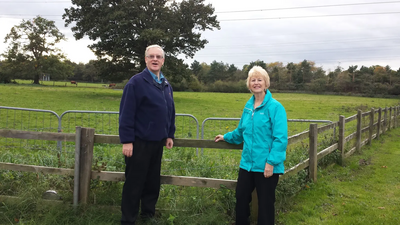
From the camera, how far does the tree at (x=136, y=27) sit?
2656cm

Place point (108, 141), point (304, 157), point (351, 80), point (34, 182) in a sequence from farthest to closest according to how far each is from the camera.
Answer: point (351, 80) → point (304, 157) → point (34, 182) → point (108, 141)

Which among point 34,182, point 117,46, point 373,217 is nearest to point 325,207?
point 373,217

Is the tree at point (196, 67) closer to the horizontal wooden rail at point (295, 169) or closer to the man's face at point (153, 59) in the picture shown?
the horizontal wooden rail at point (295, 169)

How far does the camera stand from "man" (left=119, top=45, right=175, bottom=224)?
316 cm

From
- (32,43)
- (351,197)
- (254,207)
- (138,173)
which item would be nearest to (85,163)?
(138,173)

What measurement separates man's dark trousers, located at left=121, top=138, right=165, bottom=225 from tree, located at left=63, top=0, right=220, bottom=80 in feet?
73.9

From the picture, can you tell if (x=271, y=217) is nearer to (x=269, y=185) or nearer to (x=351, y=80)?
(x=269, y=185)

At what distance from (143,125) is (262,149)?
1.26 m

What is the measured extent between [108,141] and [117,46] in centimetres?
2586

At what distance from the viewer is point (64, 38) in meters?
52.0

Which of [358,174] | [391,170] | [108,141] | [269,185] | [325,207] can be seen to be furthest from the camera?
[391,170]

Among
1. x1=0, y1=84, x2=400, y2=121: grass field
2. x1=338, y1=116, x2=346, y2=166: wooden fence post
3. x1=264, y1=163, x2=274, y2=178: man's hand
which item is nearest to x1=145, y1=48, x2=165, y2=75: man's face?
x1=264, y1=163, x2=274, y2=178: man's hand

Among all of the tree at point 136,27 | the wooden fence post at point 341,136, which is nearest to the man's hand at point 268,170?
the wooden fence post at point 341,136

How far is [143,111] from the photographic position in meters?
3.23
